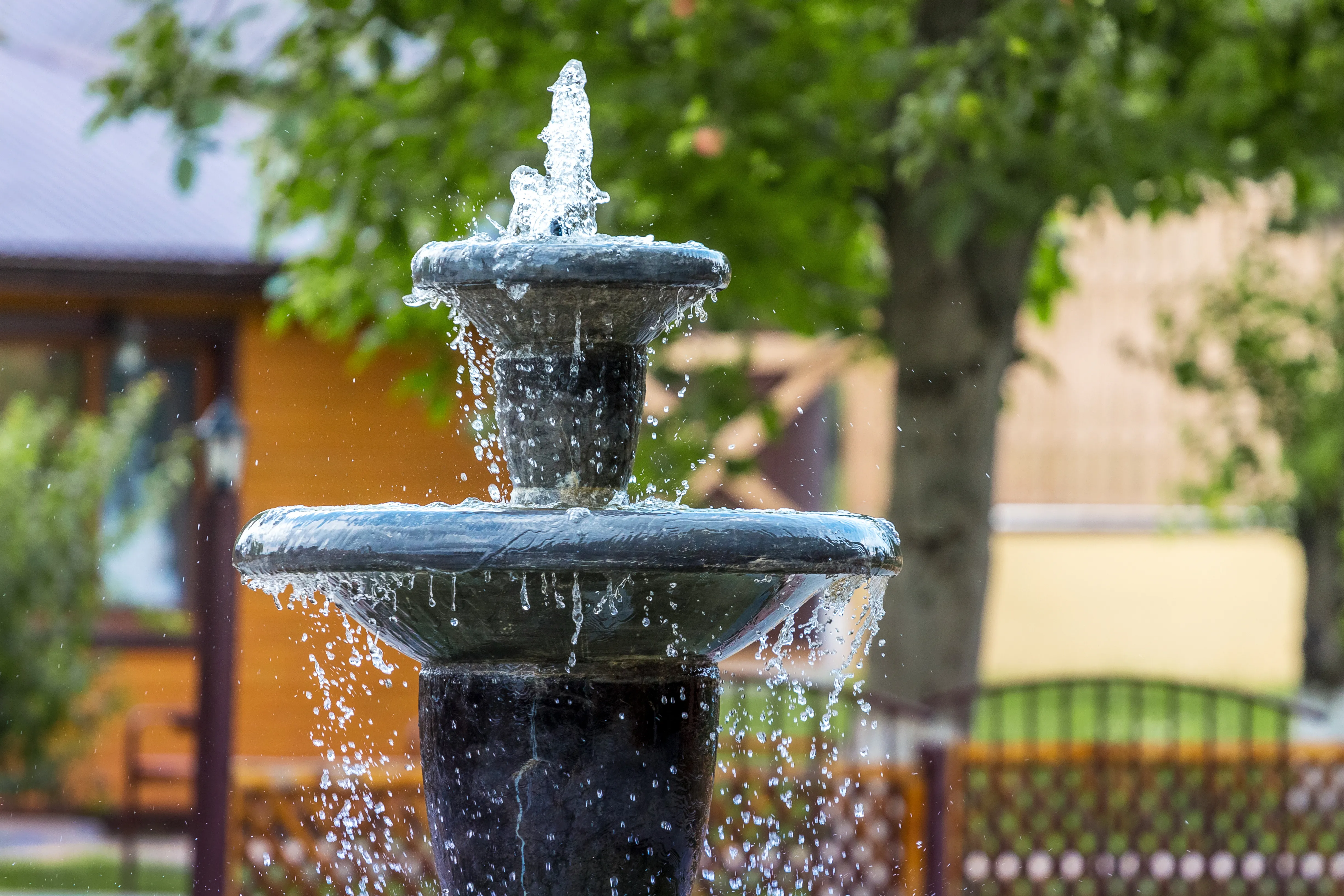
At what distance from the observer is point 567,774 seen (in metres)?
3.46

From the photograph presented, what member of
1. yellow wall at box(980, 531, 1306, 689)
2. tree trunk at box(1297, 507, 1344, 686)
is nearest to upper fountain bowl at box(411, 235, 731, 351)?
tree trunk at box(1297, 507, 1344, 686)

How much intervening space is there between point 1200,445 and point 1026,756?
741 centimetres

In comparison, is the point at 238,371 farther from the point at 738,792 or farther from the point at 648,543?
the point at 648,543

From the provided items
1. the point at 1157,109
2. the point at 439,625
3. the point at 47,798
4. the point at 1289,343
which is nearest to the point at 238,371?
the point at 47,798

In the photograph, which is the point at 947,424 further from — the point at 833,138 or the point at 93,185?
the point at 93,185

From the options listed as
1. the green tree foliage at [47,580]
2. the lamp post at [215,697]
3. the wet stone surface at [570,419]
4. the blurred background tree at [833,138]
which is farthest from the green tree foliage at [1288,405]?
the wet stone surface at [570,419]

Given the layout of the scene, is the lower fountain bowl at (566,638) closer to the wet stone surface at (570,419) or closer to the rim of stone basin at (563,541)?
the rim of stone basin at (563,541)

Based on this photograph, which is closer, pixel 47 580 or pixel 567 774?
pixel 567 774

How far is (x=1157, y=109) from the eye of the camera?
717 cm

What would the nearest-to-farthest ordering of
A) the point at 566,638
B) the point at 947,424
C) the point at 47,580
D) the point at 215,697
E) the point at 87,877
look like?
1. the point at 566,638
2. the point at 215,697
3. the point at 947,424
4. the point at 87,877
5. the point at 47,580

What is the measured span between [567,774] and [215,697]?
149 inches

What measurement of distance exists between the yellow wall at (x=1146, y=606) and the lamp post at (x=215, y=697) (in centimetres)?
1555

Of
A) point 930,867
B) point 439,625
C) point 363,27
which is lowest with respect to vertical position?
point 930,867

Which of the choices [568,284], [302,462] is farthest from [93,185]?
[568,284]
